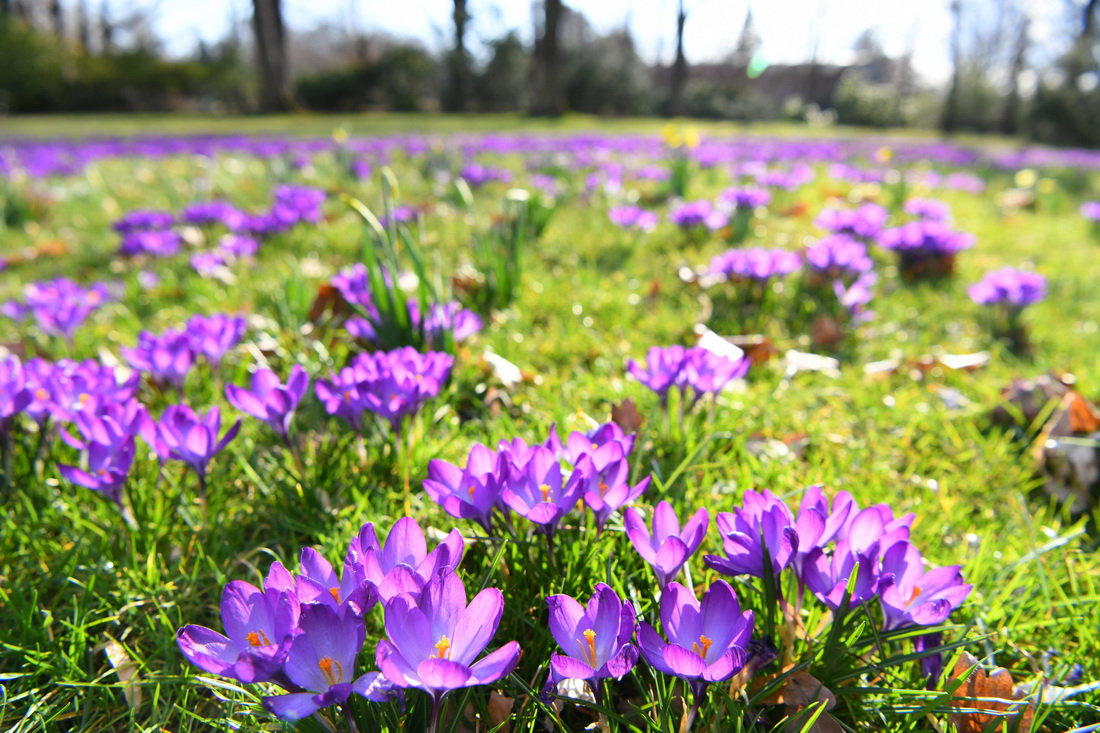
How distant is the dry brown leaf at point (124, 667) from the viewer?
1102 mm

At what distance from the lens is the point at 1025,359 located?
106 inches

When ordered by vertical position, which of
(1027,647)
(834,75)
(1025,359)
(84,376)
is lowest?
(1027,647)

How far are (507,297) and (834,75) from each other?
6657cm

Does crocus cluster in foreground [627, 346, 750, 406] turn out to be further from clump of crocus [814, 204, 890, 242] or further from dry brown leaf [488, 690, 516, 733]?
clump of crocus [814, 204, 890, 242]

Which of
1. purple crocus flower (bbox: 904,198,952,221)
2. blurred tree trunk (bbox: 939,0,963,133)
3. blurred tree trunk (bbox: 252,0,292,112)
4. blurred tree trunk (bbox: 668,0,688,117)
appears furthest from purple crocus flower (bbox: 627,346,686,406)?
blurred tree trunk (bbox: 939,0,963,133)

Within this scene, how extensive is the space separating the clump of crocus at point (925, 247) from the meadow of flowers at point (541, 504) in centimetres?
4

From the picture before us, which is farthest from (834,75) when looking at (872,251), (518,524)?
(518,524)

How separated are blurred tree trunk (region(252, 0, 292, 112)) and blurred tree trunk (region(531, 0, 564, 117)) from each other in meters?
10.5

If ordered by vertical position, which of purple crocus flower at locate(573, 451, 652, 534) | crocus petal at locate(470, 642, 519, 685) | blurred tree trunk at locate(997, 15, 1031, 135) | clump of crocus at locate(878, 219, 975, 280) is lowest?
crocus petal at locate(470, 642, 519, 685)

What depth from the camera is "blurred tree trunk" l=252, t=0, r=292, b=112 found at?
22.6m

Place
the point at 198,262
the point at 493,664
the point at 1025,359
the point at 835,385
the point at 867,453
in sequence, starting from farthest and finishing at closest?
the point at 198,262 → the point at 1025,359 → the point at 835,385 → the point at 867,453 → the point at 493,664

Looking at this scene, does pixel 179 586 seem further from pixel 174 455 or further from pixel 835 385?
pixel 835 385

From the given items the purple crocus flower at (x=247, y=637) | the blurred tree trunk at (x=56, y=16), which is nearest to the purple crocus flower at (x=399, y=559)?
the purple crocus flower at (x=247, y=637)

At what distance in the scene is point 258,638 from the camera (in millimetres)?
861
